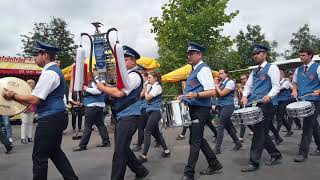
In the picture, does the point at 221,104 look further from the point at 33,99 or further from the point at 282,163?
the point at 33,99

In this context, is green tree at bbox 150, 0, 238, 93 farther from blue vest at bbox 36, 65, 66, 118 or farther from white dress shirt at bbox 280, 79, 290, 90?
blue vest at bbox 36, 65, 66, 118

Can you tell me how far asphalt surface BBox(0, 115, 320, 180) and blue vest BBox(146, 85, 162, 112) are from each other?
3.22ft

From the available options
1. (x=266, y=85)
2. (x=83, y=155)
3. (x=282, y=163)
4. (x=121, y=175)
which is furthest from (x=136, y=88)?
(x=83, y=155)

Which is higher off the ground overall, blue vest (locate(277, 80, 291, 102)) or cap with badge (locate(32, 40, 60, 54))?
cap with badge (locate(32, 40, 60, 54))

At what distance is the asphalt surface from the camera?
21.3ft

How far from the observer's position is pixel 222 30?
2908cm

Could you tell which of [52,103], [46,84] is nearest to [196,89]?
[52,103]

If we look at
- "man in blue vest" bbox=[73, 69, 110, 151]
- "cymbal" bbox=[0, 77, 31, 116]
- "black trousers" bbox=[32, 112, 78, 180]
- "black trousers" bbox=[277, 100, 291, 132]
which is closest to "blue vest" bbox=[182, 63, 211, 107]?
"black trousers" bbox=[32, 112, 78, 180]

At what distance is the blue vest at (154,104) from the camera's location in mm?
8234

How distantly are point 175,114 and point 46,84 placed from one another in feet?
9.05

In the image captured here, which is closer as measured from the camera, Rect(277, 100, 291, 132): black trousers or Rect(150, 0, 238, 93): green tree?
Rect(277, 100, 291, 132): black trousers

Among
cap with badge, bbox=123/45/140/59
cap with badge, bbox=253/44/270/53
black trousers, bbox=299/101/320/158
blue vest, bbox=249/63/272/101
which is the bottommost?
black trousers, bbox=299/101/320/158

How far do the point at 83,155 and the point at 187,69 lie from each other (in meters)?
11.3

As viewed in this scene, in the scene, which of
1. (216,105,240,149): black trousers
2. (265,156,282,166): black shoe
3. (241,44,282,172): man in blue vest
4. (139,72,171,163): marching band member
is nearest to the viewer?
(241,44,282,172): man in blue vest
